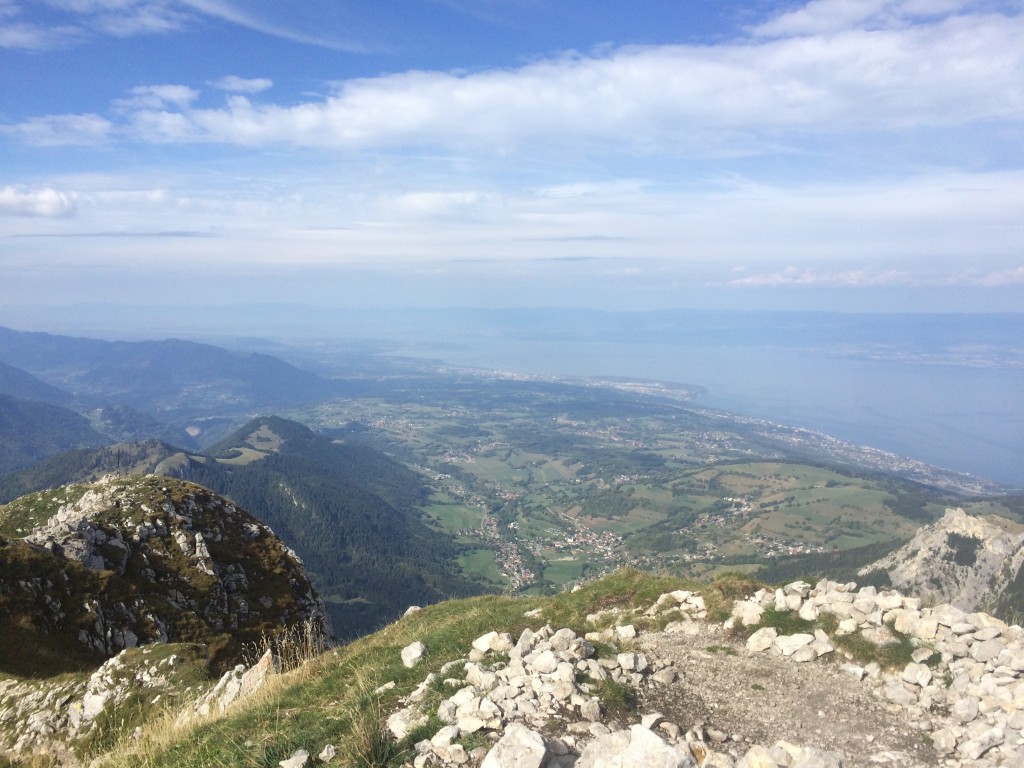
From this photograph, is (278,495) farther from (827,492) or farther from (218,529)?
(827,492)

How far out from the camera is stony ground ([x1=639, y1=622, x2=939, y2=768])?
8.88 meters

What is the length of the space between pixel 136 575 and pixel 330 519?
142 metres

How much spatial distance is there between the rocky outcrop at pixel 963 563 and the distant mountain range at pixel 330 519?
82782 millimetres

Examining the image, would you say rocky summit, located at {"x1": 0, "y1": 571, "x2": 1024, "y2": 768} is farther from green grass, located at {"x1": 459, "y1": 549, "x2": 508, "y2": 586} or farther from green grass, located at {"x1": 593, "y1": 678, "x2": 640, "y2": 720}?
green grass, located at {"x1": 459, "y1": 549, "x2": 508, "y2": 586}

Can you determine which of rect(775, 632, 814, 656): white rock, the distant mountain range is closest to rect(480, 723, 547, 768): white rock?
rect(775, 632, 814, 656): white rock

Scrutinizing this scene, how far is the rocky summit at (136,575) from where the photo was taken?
63.1 feet

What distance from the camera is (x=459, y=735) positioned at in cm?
761

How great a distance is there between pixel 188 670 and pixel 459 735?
10.0 meters

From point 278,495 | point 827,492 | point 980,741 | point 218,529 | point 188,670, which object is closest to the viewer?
point 980,741

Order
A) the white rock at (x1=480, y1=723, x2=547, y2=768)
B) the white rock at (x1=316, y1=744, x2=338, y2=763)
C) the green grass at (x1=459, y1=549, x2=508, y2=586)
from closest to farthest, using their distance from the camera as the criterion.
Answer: the white rock at (x1=480, y1=723, x2=547, y2=768) < the white rock at (x1=316, y1=744, x2=338, y2=763) < the green grass at (x1=459, y1=549, x2=508, y2=586)

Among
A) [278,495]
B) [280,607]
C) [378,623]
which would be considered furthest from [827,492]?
[280,607]

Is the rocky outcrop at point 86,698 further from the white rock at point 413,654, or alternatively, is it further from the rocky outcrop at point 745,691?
the rocky outcrop at point 745,691

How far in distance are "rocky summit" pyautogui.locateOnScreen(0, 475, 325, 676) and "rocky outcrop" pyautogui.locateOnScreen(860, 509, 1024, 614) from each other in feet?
325

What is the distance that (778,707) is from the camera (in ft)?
33.0
